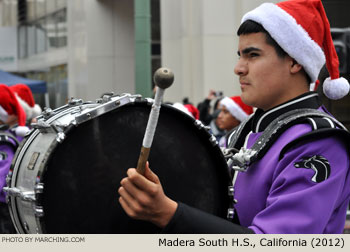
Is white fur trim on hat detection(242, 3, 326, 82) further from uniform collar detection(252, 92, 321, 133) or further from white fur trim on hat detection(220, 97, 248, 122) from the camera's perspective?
white fur trim on hat detection(220, 97, 248, 122)

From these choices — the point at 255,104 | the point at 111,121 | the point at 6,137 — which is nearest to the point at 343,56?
the point at 6,137

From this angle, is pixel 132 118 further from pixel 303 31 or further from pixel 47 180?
pixel 303 31

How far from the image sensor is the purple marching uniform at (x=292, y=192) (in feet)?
6.37

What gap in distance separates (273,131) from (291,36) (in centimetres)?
32

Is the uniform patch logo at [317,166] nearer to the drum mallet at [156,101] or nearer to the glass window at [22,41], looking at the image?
the drum mallet at [156,101]

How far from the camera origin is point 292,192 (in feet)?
6.59

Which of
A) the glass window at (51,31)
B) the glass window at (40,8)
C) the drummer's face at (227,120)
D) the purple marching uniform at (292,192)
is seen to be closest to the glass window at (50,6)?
the glass window at (51,31)

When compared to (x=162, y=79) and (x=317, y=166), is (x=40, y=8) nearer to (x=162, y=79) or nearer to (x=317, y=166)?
(x=317, y=166)

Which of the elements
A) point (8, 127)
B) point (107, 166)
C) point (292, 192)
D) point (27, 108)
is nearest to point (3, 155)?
point (8, 127)

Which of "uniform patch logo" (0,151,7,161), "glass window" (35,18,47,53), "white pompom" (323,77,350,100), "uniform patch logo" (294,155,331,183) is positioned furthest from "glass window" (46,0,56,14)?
"uniform patch logo" (294,155,331,183)

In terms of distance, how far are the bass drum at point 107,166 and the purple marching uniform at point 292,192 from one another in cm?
12

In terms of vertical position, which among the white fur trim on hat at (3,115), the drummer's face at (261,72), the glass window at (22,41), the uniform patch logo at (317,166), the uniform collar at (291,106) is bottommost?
the glass window at (22,41)

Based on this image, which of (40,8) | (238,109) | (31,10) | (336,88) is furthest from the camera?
(31,10)

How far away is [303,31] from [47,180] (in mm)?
965
